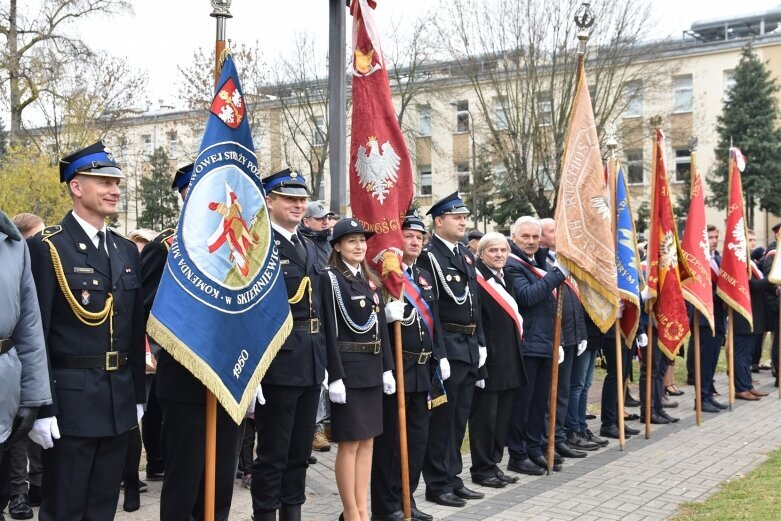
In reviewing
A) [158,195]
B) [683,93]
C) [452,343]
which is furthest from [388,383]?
[683,93]

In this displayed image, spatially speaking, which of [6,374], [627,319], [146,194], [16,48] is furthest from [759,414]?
[146,194]

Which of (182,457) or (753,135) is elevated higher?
(753,135)

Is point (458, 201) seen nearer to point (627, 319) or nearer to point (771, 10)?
point (627, 319)

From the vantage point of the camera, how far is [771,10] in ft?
136

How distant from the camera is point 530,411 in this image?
7.76m

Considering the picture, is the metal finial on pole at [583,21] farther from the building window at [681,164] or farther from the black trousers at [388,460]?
the building window at [681,164]

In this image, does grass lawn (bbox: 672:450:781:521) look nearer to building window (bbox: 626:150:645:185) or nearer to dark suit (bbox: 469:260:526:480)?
dark suit (bbox: 469:260:526:480)

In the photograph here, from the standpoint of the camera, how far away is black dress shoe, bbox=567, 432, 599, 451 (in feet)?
27.6

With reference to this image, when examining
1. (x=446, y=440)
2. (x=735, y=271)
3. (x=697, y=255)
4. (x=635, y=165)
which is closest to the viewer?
(x=446, y=440)

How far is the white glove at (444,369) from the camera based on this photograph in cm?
620

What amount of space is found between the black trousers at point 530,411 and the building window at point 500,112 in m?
21.6

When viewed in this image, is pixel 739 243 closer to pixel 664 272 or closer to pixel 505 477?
pixel 664 272

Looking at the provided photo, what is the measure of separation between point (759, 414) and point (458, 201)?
5.88m

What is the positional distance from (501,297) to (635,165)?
2642cm
